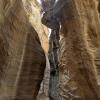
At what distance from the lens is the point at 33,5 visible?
6.86 ft

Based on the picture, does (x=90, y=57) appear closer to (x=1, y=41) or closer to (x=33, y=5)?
(x=1, y=41)

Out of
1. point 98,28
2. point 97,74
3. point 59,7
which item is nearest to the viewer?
point 97,74

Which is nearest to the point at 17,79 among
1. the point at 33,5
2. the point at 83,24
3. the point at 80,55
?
the point at 80,55

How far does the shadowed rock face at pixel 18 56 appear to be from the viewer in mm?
1366

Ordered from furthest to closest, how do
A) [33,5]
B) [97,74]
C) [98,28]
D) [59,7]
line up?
[33,5]
[59,7]
[98,28]
[97,74]

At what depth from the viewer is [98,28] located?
1.45m

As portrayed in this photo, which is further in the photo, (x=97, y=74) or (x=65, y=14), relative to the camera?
(x=65, y=14)

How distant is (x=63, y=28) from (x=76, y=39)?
0.16 meters

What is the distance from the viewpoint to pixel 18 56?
1.43 metres

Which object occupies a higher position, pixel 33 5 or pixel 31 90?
pixel 33 5

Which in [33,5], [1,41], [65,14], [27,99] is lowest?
[27,99]

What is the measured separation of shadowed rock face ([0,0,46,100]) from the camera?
1.37 meters

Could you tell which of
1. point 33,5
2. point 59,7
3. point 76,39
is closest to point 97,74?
point 76,39

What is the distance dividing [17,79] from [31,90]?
104 mm
